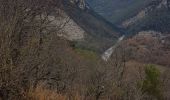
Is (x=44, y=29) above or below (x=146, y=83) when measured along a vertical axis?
above

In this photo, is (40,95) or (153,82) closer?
(40,95)

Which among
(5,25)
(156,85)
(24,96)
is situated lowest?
(156,85)

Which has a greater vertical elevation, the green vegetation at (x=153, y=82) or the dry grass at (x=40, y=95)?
the dry grass at (x=40, y=95)

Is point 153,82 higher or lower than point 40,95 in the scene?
lower

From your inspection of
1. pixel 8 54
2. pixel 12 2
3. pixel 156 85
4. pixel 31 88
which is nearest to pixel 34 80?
pixel 31 88

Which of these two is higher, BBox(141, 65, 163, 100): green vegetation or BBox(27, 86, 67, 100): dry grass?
BBox(27, 86, 67, 100): dry grass

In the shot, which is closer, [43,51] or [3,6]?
[3,6]

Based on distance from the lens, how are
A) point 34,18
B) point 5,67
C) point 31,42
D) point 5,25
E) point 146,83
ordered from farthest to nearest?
point 146,83, point 34,18, point 31,42, point 5,25, point 5,67

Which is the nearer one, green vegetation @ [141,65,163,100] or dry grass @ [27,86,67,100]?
dry grass @ [27,86,67,100]

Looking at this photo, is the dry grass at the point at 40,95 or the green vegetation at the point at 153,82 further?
the green vegetation at the point at 153,82

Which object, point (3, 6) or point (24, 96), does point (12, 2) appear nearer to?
point (3, 6)

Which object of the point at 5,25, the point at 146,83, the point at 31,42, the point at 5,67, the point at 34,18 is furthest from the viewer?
the point at 146,83
